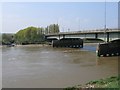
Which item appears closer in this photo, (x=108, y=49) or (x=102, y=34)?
(x=108, y=49)

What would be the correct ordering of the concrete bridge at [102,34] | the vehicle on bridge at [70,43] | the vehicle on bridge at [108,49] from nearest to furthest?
the vehicle on bridge at [108,49] < the concrete bridge at [102,34] < the vehicle on bridge at [70,43]

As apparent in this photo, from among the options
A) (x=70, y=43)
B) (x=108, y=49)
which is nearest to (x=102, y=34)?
(x=108, y=49)

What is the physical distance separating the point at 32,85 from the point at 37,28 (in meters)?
116

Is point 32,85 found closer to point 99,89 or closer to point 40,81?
point 40,81

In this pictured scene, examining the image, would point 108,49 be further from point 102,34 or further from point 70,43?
point 70,43

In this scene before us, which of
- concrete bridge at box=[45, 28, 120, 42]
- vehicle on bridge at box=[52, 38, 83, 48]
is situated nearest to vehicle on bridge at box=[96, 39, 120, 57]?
concrete bridge at box=[45, 28, 120, 42]

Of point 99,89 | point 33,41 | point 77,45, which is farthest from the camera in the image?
point 33,41

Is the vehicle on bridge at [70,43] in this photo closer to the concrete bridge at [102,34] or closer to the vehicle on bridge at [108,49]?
the concrete bridge at [102,34]

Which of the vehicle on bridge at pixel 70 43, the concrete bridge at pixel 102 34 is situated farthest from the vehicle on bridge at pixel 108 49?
the vehicle on bridge at pixel 70 43

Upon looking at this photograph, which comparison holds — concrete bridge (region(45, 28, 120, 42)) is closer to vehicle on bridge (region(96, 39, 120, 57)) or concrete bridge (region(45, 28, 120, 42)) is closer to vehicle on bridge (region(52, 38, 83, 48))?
vehicle on bridge (region(52, 38, 83, 48))

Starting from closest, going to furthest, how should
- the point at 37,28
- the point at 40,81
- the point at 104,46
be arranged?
the point at 40,81 < the point at 104,46 < the point at 37,28

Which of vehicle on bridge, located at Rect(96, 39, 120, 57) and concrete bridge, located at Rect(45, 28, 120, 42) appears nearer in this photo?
vehicle on bridge, located at Rect(96, 39, 120, 57)

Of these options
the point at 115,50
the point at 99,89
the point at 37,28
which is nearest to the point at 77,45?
the point at 115,50

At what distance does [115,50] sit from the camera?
184ft
